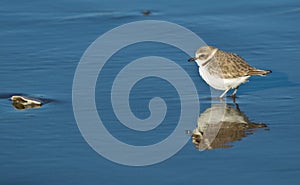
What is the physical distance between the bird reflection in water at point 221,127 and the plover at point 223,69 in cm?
48

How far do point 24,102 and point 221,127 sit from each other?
2.16m

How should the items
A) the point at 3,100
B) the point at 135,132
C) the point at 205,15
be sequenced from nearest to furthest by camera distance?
the point at 135,132, the point at 3,100, the point at 205,15

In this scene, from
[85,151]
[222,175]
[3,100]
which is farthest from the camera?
[3,100]

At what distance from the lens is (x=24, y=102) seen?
824cm

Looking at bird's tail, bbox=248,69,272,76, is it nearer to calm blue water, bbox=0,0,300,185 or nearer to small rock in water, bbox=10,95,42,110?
calm blue water, bbox=0,0,300,185

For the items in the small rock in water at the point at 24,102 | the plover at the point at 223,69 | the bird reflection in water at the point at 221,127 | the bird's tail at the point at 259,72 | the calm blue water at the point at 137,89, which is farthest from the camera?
the plover at the point at 223,69

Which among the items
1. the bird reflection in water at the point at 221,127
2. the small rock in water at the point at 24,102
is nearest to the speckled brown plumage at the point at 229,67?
the bird reflection in water at the point at 221,127

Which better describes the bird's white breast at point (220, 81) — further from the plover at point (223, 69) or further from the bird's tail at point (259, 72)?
the bird's tail at point (259, 72)

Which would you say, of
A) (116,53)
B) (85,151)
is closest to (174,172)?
(85,151)

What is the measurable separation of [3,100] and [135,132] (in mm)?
1704

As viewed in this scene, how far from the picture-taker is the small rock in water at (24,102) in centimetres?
820

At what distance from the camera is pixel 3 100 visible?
331 inches

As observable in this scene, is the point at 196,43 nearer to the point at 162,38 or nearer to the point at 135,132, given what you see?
the point at 162,38

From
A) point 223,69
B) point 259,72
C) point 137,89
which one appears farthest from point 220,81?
point 137,89
